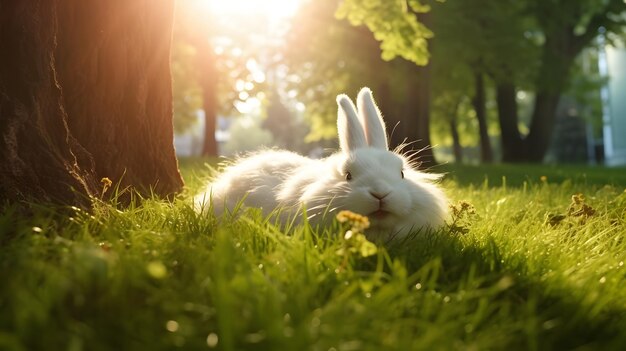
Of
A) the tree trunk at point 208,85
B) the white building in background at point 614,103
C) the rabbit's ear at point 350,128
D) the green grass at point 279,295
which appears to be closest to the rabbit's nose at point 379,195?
the green grass at point 279,295

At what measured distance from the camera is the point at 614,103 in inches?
1485

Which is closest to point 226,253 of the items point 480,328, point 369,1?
point 480,328

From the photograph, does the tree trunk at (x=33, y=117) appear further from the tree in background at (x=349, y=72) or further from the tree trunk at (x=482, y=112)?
the tree trunk at (x=482, y=112)

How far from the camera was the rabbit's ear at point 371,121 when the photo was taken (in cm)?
363

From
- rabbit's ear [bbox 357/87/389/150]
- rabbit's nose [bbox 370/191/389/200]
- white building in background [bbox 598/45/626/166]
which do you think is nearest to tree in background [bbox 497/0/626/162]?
rabbit's ear [bbox 357/87/389/150]

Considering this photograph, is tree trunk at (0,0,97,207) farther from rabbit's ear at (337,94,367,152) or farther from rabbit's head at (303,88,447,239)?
rabbit's ear at (337,94,367,152)

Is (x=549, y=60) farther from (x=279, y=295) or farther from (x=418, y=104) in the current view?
(x=279, y=295)

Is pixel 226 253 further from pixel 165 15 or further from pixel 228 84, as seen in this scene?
→ pixel 228 84

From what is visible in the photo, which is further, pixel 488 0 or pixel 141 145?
pixel 488 0

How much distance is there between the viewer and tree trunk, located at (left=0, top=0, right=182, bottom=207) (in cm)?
282

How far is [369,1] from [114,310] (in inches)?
213

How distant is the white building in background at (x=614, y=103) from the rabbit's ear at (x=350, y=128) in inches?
1464

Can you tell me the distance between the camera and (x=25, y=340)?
1.44 metres

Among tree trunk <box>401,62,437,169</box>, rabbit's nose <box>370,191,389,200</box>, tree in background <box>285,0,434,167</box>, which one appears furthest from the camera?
tree in background <box>285,0,434,167</box>
